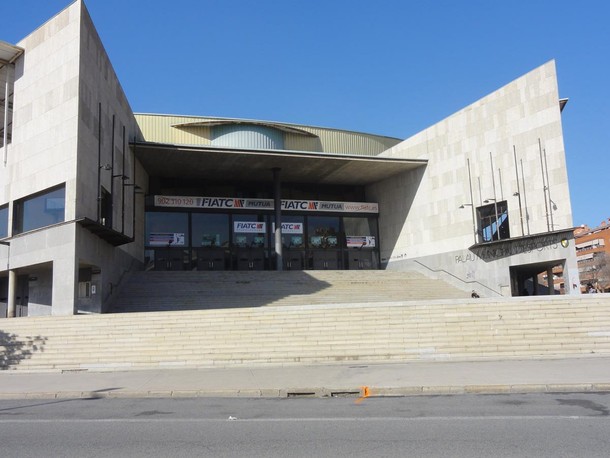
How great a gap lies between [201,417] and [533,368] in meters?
8.30

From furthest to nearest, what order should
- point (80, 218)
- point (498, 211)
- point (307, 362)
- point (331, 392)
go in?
point (498, 211) → point (80, 218) → point (307, 362) → point (331, 392)

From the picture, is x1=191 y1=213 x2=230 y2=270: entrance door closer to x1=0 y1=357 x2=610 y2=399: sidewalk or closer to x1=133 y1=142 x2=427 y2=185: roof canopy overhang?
x1=133 y1=142 x2=427 y2=185: roof canopy overhang

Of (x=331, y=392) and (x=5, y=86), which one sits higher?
(x=5, y=86)

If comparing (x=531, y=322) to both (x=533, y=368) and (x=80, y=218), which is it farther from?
(x=80, y=218)

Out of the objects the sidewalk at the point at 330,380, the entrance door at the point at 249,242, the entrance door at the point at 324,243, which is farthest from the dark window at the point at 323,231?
the sidewalk at the point at 330,380

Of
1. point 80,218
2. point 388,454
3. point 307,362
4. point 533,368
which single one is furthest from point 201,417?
point 80,218

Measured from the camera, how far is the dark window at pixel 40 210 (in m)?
22.1

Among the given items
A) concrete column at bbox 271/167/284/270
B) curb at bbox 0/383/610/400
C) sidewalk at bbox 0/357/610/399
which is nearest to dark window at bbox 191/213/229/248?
concrete column at bbox 271/167/284/270

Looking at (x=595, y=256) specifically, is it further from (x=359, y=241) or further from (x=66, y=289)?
(x=66, y=289)

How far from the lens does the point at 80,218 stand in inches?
826

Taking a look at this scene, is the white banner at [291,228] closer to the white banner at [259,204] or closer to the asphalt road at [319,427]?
the white banner at [259,204]

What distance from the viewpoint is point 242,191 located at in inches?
1542

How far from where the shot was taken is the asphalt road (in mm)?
6422

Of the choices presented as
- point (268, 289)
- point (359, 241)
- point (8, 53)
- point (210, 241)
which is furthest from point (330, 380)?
point (359, 241)
